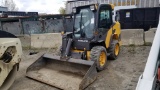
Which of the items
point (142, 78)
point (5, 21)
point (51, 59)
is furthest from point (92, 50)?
point (5, 21)

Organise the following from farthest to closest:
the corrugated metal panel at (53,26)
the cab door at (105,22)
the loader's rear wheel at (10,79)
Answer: the corrugated metal panel at (53,26) → the cab door at (105,22) → the loader's rear wheel at (10,79)

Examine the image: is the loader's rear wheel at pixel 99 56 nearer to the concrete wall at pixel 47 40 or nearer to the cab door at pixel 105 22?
the cab door at pixel 105 22

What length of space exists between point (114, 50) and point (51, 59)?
2366 millimetres

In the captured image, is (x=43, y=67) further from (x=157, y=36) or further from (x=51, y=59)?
(x=157, y=36)

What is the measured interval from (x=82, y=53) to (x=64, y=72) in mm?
817

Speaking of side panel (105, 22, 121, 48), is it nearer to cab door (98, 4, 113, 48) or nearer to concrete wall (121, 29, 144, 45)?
cab door (98, 4, 113, 48)

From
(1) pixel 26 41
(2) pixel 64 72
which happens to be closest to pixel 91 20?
(2) pixel 64 72

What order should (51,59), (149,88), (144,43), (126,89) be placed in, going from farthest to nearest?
(144,43), (51,59), (126,89), (149,88)

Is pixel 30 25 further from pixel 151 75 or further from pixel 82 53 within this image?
pixel 151 75

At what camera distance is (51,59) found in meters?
5.50

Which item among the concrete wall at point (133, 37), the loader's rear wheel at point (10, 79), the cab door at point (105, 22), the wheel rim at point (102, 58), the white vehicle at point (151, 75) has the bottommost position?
the loader's rear wheel at point (10, 79)

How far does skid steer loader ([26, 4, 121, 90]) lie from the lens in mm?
4645

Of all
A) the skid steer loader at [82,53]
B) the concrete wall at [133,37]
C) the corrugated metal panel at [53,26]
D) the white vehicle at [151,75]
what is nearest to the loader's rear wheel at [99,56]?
the skid steer loader at [82,53]

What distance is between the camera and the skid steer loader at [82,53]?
4.64 metres
